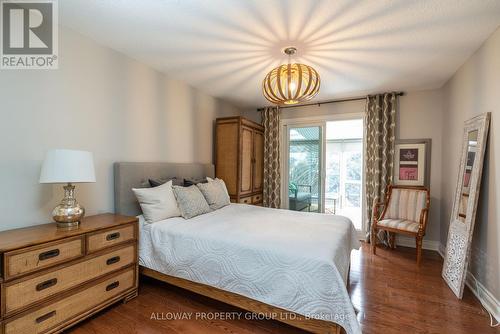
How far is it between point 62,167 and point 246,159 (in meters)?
2.67

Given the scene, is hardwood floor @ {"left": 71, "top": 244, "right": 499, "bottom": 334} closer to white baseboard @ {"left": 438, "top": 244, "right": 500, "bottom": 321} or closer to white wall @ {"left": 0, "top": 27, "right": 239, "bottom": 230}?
white baseboard @ {"left": 438, "top": 244, "right": 500, "bottom": 321}

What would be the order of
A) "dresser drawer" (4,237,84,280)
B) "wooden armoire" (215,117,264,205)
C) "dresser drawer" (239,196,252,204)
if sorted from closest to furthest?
1. "dresser drawer" (4,237,84,280)
2. "wooden armoire" (215,117,264,205)
3. "dresser drawer" (239,196,252,204)

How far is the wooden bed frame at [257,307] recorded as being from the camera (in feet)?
5.13

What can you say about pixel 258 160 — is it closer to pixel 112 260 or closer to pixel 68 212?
pixel 112 260

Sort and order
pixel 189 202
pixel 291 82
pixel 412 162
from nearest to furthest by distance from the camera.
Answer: pixel 291 82
pixel 189 202
pixel 412 162

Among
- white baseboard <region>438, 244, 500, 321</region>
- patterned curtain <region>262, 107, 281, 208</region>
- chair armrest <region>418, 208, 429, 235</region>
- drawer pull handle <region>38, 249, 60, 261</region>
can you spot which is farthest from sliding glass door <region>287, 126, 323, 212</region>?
drawer pull handle <region>38, 249, 60, 261</region>

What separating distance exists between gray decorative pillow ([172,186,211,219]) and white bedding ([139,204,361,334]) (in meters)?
0.12

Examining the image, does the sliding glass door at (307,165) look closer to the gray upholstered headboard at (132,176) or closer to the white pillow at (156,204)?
the gray upholstered headboard at (132,176)

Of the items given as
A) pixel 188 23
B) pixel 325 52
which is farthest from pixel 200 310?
pixel 325 52

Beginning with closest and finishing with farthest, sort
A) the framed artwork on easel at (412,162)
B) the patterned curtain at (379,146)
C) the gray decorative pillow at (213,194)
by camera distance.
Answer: the gray decorative pillow at (213,194) < the framed artwork on easel at (412,162) < the patterned curtain at (379,146)

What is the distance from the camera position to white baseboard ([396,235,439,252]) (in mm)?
3565

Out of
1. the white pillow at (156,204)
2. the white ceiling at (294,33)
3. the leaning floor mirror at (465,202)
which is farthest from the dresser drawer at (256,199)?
the leaning floor mirror at (465,202)

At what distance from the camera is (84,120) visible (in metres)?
2.26

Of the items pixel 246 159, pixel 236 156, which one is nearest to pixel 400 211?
pixel 246 159
